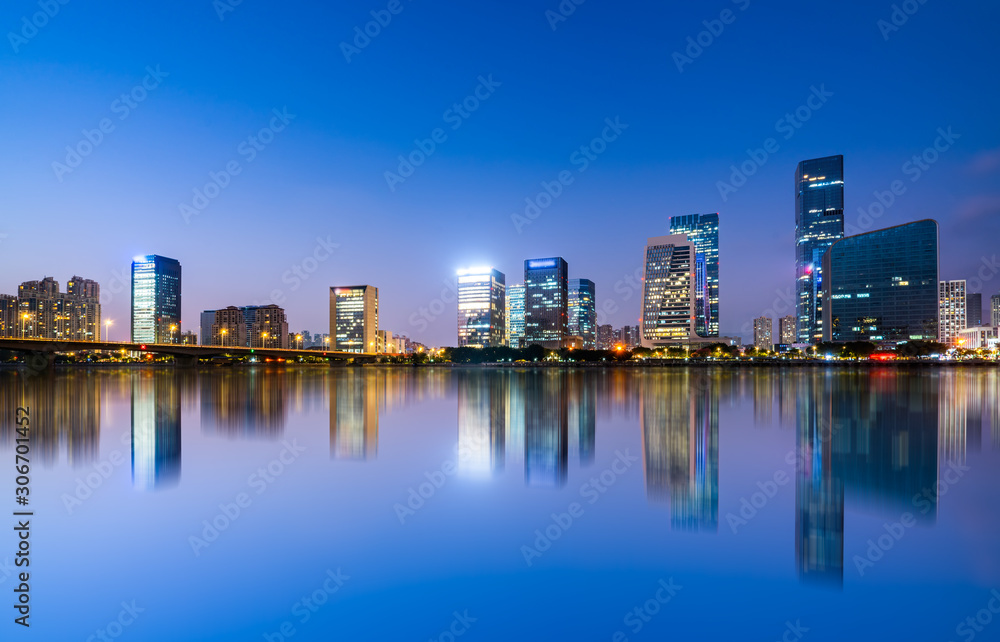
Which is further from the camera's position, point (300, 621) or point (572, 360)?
point (572, 360)

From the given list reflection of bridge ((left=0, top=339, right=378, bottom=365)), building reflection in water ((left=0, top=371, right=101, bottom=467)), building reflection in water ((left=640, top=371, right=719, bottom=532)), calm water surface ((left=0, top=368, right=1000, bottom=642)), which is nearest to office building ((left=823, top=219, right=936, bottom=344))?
reflection of bridge ((left=0, top=339, right=378, bottom=365))

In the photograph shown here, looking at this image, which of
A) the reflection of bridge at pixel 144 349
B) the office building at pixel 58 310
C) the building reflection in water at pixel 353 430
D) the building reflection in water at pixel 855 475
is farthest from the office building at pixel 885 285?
the office building at pixel 58 310

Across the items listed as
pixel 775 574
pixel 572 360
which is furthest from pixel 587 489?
pixel 572 360

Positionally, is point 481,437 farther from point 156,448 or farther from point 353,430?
point 156,448

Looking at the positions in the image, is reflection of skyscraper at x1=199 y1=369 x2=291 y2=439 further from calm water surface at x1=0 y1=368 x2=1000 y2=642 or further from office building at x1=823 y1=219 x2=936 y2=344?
office building at x1=823 y1=219 x2=936 y2=344

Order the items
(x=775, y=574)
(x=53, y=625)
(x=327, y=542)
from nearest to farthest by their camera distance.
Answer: (x=53, y=625) < (x=775, y=574) < (x=327, y=542)

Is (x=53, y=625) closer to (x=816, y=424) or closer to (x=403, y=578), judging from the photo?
(x=403, y=578)

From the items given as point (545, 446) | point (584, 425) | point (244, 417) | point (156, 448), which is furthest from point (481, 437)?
point (244, 417)

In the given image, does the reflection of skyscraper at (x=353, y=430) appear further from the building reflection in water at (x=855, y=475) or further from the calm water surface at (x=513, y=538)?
the building reflection in water at (x=855, y=475)
